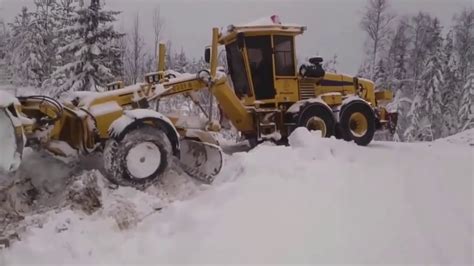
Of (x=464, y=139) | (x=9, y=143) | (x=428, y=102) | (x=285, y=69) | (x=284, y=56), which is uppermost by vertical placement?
(x=284, y=56)

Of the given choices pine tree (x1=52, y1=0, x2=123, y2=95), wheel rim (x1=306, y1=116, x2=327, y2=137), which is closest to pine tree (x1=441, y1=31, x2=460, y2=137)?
pine tree (x1=52, y1=0, x2=123, y2=95)

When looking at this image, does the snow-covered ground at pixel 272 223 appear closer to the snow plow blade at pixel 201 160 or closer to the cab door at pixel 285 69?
the snow plow blade at pixel 201 160

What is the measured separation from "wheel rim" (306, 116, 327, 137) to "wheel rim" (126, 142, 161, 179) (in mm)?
4553

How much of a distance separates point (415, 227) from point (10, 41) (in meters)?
37.7

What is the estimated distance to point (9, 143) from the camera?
494 centimetres

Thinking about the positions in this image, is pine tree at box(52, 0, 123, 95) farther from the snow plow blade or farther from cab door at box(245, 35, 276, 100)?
the snow plow blade

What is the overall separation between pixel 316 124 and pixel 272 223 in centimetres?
552

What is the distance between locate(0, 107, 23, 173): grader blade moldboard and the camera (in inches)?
192

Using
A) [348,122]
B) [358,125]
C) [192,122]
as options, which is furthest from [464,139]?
[192,122]

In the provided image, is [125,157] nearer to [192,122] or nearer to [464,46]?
[192,122]

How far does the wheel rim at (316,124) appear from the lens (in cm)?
976

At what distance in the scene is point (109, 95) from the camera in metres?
6.44

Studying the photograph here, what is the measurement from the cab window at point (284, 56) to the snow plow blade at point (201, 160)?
4.11m

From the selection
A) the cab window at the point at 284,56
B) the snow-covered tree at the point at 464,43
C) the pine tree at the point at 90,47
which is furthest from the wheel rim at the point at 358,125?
the snow-covered tree at the point at 464,43
